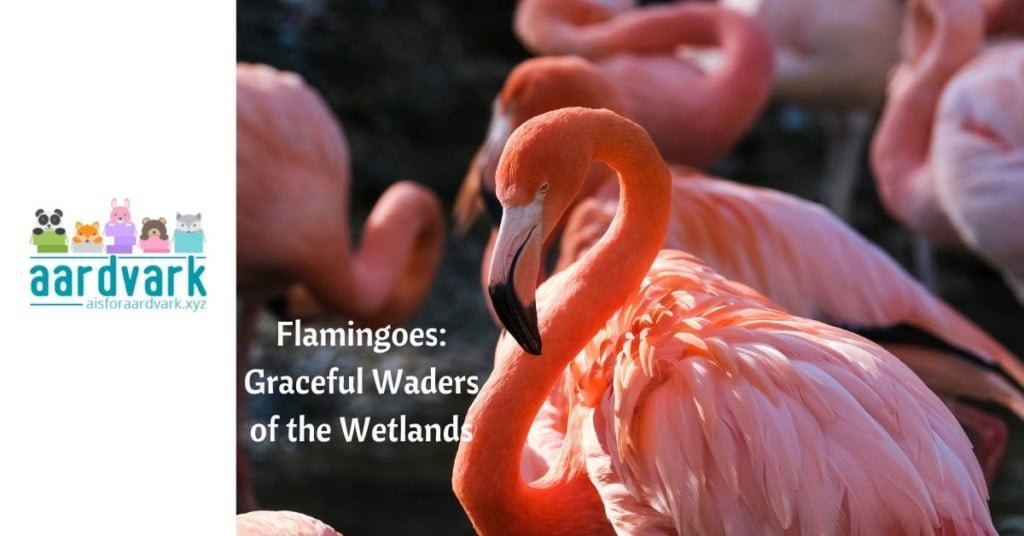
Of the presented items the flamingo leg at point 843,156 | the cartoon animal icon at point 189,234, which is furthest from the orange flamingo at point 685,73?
the cartoon animal icon at point 189,234

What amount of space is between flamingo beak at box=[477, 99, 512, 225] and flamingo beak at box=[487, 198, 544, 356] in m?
1.24

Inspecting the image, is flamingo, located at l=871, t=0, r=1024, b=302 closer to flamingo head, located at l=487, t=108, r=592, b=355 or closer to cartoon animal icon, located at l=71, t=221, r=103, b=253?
flamingo head, located at l=487, t=108, r=592, b=355

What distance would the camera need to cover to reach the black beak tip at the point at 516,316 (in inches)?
78.5

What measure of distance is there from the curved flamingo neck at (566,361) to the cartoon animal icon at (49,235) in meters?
0.94

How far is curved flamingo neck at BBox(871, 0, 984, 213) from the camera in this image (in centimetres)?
414

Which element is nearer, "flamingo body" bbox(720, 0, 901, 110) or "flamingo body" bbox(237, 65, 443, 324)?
"flamingo body" bbox(237, 65, 443, 324)

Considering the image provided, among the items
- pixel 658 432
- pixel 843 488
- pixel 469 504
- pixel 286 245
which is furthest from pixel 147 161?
pixel 843 488

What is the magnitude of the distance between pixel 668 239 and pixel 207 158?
93cm

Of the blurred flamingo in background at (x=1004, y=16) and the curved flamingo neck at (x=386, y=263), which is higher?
the blurred flamingo in background at (x=1004, y=16)

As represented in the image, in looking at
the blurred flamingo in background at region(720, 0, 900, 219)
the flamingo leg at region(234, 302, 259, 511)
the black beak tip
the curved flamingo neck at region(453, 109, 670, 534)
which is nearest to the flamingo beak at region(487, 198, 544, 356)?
the black beak tip

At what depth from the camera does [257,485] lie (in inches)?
143

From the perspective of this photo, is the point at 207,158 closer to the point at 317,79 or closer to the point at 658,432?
the point at 658,432

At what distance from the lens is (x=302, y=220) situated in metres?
3.42

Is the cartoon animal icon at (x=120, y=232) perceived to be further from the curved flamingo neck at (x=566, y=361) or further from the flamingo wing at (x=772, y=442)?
the flamingo wing at (x=772, y=442)
